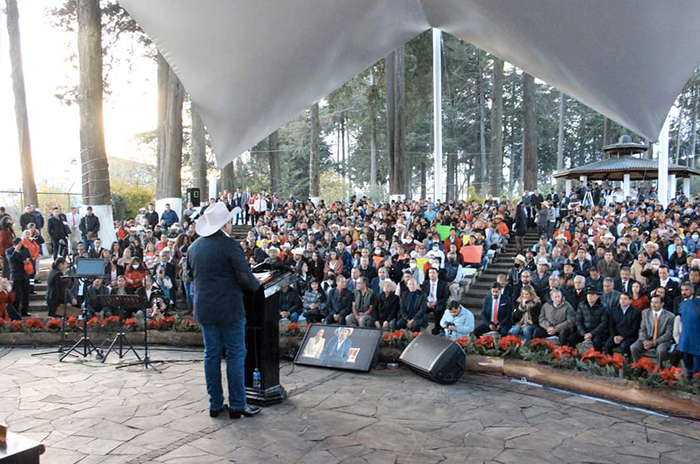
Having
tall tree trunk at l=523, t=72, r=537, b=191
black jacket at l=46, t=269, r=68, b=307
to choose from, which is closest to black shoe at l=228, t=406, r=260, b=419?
black jacket at l=46, t=269, r=68, b=307

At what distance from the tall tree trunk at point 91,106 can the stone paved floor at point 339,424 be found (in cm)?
866

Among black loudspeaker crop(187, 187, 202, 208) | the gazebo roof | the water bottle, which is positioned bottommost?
the water bottle

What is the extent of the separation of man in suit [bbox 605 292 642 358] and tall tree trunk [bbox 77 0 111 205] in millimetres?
11604

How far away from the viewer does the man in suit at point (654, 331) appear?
685cm

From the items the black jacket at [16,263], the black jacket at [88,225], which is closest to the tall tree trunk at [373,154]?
the black jacket at [88,225]

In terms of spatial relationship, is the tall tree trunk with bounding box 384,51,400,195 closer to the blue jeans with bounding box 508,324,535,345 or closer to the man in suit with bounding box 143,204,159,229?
the man in suit with bounding box 143,204,159,229

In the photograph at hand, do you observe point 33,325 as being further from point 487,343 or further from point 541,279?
point 541,279

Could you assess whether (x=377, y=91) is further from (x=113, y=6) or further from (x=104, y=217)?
(x=104, y=217)

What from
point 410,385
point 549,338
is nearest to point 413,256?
point 549,338

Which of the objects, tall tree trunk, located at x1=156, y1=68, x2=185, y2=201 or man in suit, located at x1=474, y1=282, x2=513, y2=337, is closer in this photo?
man in suit, located at x1=474, y1=282, x2=513, y2=337

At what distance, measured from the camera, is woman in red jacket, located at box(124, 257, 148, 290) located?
34.6 ft

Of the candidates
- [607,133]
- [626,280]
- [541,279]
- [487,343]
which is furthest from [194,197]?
[607,133]

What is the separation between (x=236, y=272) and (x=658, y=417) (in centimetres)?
374

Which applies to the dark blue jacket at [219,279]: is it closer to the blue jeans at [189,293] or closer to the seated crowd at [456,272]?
the seated crowd at [456,272]
